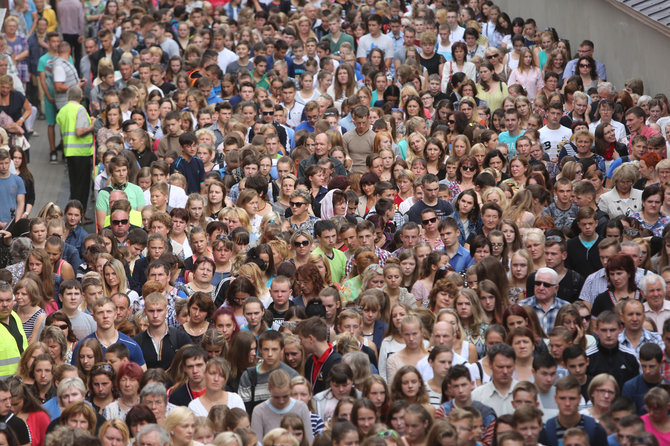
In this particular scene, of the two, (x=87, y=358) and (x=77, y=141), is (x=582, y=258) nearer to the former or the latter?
(x=87, y=358)

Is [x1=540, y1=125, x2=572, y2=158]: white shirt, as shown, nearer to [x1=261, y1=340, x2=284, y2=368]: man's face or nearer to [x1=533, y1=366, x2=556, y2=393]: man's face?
[x1=533, y1=366, x2=556, y2=393]: man's face

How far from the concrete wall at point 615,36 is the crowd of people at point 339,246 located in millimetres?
298

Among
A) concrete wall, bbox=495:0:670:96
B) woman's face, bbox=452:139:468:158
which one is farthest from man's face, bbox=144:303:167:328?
concrete wall, bbox=495:0:670:96

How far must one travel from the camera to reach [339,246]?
1445cm

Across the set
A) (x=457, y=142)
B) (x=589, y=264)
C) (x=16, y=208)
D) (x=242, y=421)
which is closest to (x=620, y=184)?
(x=589, y=264)

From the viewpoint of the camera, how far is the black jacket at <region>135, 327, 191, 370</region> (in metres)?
11.9

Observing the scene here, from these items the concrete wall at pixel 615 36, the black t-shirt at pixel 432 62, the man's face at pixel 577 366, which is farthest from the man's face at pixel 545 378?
the black t-shirt at pixel 432 62

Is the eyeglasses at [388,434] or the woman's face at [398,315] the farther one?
the woman's face at [398,315]

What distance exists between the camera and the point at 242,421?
9.90 meters

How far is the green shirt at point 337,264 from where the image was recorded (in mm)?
13906

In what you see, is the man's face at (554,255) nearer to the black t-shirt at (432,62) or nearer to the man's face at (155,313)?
the man's face at (155,313)

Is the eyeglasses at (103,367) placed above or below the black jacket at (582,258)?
below

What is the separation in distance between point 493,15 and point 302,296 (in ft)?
41.6

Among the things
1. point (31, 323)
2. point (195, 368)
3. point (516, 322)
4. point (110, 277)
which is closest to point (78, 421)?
point (195, 368)
